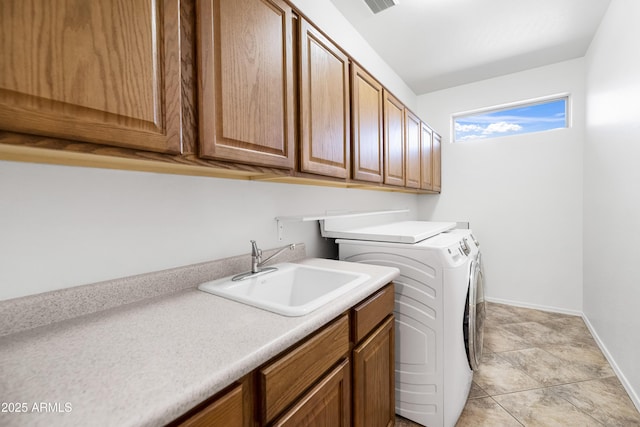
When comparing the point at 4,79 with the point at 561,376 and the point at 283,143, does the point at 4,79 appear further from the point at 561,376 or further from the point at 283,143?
the point at 561,376

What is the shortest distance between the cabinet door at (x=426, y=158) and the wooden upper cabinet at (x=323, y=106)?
1.50 meters

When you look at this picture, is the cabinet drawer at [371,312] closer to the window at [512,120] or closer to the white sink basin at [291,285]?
the white sink basin at [291,285]

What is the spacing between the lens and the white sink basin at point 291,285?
1.14 meters

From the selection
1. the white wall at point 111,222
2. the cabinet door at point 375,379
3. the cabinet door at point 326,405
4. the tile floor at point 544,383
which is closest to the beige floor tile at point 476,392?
the tile floor at point 544,383

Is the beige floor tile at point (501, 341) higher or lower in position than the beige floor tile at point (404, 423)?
higher

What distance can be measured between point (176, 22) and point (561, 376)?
2.93 metres

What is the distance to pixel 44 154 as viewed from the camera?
2.32 feet

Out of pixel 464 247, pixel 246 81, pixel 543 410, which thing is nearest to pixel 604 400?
pixel 543 410

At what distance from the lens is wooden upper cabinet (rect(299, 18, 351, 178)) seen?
1.27 metres

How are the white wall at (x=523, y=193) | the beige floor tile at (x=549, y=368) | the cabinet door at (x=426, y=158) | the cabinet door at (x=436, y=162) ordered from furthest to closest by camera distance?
the cabinet door at (x=436, y=162)
the white wall at (x=523, y=193)
the cabinet door at (x=426, y=158)
the beige floor tile at (x=549, y=368)

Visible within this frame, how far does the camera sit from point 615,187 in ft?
6.59

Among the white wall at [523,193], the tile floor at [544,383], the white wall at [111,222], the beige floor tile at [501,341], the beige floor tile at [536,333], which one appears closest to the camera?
the white wall at [111,222]

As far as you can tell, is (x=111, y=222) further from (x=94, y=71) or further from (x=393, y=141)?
Result: (x=393, y=141)

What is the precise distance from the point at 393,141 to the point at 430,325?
1.30m
